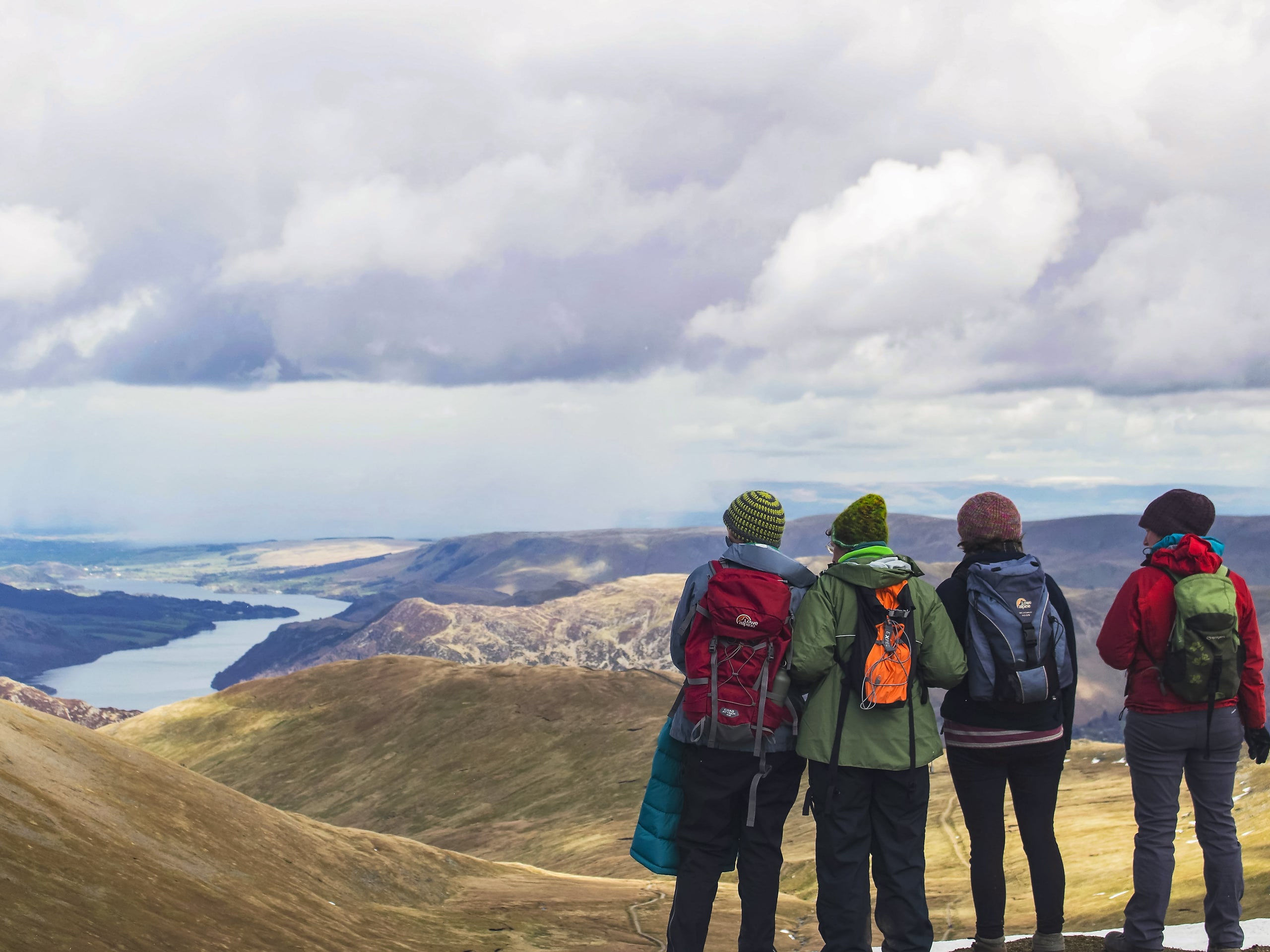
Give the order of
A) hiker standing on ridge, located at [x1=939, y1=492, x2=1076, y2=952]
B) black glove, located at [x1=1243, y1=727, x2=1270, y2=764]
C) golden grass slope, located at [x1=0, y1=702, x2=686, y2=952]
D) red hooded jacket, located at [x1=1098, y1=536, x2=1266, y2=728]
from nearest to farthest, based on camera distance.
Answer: hiker standing on ridge, located at [x1=939, y1=492, x2=1076, y2=952], red hooded jacket, located at [x1=1098, y1=536, x2=1266, y2=728], black glove, located at [x1=1243, y1=727, x2=1270, y2=764], golden grass slope, located at [x1=0, y1=702, x2=686, y2=952]

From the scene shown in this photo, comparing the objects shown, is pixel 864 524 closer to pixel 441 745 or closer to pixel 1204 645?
pixel 1204 645

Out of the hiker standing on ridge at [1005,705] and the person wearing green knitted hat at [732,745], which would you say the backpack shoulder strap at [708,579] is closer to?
the person wearing green knitted hat at [732,745]

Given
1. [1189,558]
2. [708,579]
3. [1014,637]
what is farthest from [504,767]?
[1189,558]

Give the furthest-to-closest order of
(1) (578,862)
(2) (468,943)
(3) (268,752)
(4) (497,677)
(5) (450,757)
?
1. (4) (497,677)
2. (3) (268,752)
3. (5) (450,757)
4. (1) (578,862)
5. (2) (468,943)

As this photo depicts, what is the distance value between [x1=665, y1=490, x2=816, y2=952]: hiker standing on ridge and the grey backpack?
1.81 m

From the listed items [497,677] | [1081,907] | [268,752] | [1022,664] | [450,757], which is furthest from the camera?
[497,677]

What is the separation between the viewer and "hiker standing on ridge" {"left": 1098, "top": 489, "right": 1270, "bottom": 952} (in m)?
10.3

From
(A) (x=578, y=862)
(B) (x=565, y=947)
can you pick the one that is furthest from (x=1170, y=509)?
(A) (x=578, y=862)

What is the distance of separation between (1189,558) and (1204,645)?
36.1 inches

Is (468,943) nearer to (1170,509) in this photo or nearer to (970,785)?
(970,785)

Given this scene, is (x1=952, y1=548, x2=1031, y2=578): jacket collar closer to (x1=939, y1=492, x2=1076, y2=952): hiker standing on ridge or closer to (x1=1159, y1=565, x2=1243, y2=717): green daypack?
(x1=939, y1=492, x2=1076, y2=952): hiker standing on ridge

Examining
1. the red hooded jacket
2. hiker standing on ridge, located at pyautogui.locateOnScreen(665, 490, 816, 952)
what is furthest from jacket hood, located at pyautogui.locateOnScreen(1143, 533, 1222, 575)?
hiker standing on ridge, located at pyautogui.locateOnScreen(665, 490, 816, 952)

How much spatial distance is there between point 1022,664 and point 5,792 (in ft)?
46.0

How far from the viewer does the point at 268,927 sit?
14.3 m
